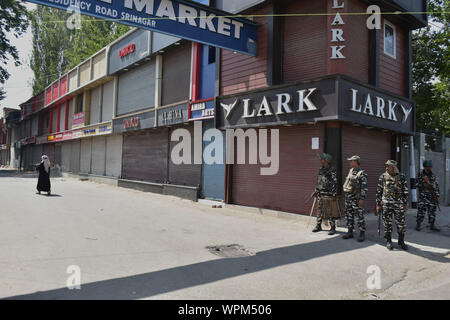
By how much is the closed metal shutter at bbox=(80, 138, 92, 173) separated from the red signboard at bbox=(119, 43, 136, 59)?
9218 millimetres

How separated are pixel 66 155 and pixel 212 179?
24.0 meters

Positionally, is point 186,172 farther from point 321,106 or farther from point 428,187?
point 428,187

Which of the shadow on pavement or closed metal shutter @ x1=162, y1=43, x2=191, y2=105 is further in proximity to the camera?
closed metal shutter @ x1=162, y1=43, x2=191, y2=105

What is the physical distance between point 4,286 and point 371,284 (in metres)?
5.11

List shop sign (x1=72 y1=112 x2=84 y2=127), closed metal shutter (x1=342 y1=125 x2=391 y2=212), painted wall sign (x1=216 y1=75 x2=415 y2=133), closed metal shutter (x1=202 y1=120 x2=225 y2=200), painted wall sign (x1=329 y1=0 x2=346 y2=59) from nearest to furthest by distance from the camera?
painted wall sign (x1=216 y1=75 x2=415 y2=133) → painted wall sign (x1=329 y1=0 x2=346 y2=59) → closed metal shutter (x1=342 y1=125 x2=391 y2=212) → closed metal shutter (x1=202 y1=120 x2=225 y2=200) → shop sign (x1=72 y1=112 x2=84 y2=127)

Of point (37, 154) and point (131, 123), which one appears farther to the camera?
point (37, 154)

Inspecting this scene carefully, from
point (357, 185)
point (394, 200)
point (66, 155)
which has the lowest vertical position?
point (394, 200)

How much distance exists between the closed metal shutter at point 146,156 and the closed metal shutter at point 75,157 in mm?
9986

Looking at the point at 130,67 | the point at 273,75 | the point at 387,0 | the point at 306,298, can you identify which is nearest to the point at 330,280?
the point at 306,298

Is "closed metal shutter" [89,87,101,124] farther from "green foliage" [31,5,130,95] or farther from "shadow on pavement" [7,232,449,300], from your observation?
"shadow on pavement" [7,232,449,300]

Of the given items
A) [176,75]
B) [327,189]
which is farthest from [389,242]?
[176,75]

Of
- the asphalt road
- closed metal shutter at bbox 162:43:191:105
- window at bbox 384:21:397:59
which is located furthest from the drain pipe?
closed metal shutter at bbox 162:43:191:105

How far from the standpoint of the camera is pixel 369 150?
11125mm

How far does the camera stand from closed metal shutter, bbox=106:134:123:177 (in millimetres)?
22509
